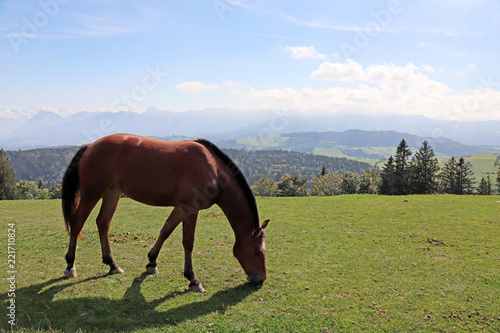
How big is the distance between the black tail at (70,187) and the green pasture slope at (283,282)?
1453mm

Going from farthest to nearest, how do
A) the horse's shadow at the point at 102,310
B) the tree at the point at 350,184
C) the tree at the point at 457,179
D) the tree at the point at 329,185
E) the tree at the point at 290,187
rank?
1. the tree at the point at 290,187
2. the tree at the point at 329,185
3. the tree at the point at 350,184
4. the tree at the point at 457,179
5. the horse's shadow at the point at 102,310

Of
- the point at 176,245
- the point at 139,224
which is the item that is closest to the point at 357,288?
the point at 176,245

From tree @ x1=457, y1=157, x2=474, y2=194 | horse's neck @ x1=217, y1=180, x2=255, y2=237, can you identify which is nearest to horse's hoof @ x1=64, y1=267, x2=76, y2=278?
horse's neck @ x1=217, y1=180, x2=255, y2=237

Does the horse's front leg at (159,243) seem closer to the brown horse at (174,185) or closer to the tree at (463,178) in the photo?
the brown horse at (174,185)

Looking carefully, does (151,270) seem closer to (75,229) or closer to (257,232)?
(75,229)

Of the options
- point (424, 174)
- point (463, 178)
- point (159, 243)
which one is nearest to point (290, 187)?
point (424, 174)

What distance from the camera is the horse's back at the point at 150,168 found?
6.34 meters

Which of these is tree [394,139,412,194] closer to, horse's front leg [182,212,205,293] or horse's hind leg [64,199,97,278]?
horse's front leg [182,212,205,293]

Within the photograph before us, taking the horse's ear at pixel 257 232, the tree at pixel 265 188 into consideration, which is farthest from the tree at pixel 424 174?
the horse's ear at pixel 257 232

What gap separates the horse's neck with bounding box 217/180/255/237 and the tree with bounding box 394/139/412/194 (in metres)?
50.1

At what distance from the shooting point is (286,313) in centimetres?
521

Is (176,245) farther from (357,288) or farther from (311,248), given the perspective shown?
(357,288)

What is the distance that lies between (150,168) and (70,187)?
7.74 feet

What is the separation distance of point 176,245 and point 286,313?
5.14 metres
